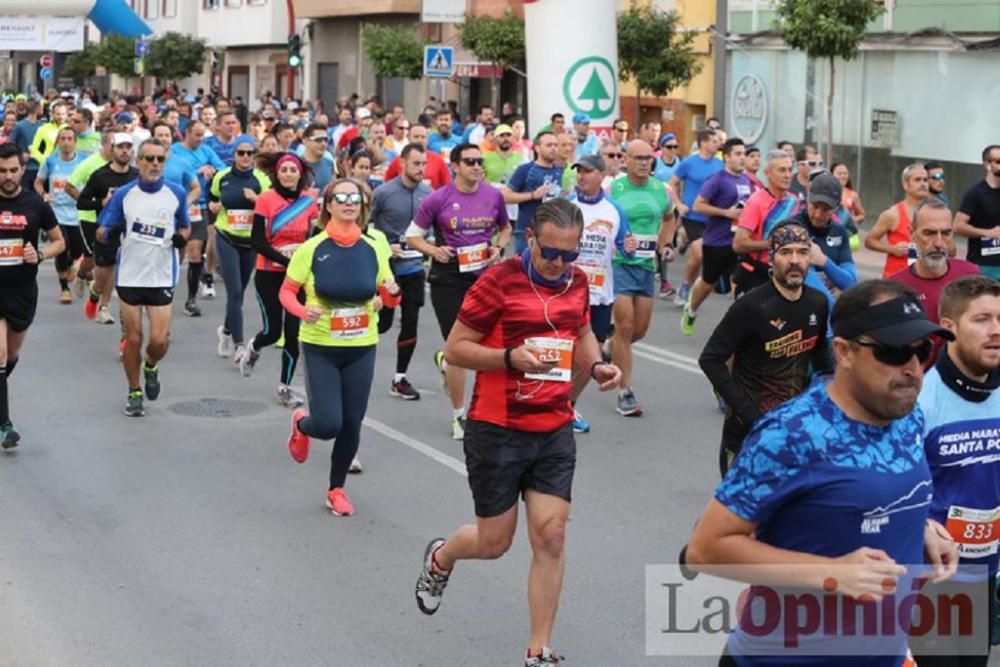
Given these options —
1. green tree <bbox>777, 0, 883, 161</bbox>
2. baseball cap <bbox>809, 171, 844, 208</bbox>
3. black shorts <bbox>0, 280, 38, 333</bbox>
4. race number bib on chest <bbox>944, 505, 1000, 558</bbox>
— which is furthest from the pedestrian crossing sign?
race number bib on chest <bbox>944, 505, 1000, 558</bbox>

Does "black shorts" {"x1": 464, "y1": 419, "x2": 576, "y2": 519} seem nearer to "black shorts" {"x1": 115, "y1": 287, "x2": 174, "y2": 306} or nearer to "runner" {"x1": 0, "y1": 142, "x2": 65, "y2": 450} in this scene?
"runner" {"x1": 0, "y1": 142, "x2": 65, "y2": 450}

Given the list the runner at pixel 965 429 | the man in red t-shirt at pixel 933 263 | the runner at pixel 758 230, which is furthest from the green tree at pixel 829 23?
the runner at pixel 965 429

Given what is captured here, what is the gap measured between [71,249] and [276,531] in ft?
31.4

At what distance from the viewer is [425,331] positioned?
1617 centimetres

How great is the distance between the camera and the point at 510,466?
21.7ft

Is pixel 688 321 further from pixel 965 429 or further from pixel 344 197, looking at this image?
pixel 965 429

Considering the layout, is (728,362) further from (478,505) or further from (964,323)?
(964,323)

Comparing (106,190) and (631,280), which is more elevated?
(106,190)

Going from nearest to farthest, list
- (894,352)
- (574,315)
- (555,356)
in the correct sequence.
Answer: (894,352) < (555,356) < (574,315)

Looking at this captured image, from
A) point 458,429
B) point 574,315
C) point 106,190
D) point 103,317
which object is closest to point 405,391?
point 458,429

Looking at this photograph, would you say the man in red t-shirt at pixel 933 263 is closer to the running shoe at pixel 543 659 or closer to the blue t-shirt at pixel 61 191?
the running shoe at pixel 543 659

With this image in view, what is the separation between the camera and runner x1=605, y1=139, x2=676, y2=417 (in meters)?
11.9

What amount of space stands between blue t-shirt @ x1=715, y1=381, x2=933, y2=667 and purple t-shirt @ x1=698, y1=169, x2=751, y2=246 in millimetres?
11253

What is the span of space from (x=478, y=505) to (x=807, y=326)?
1974 mm
